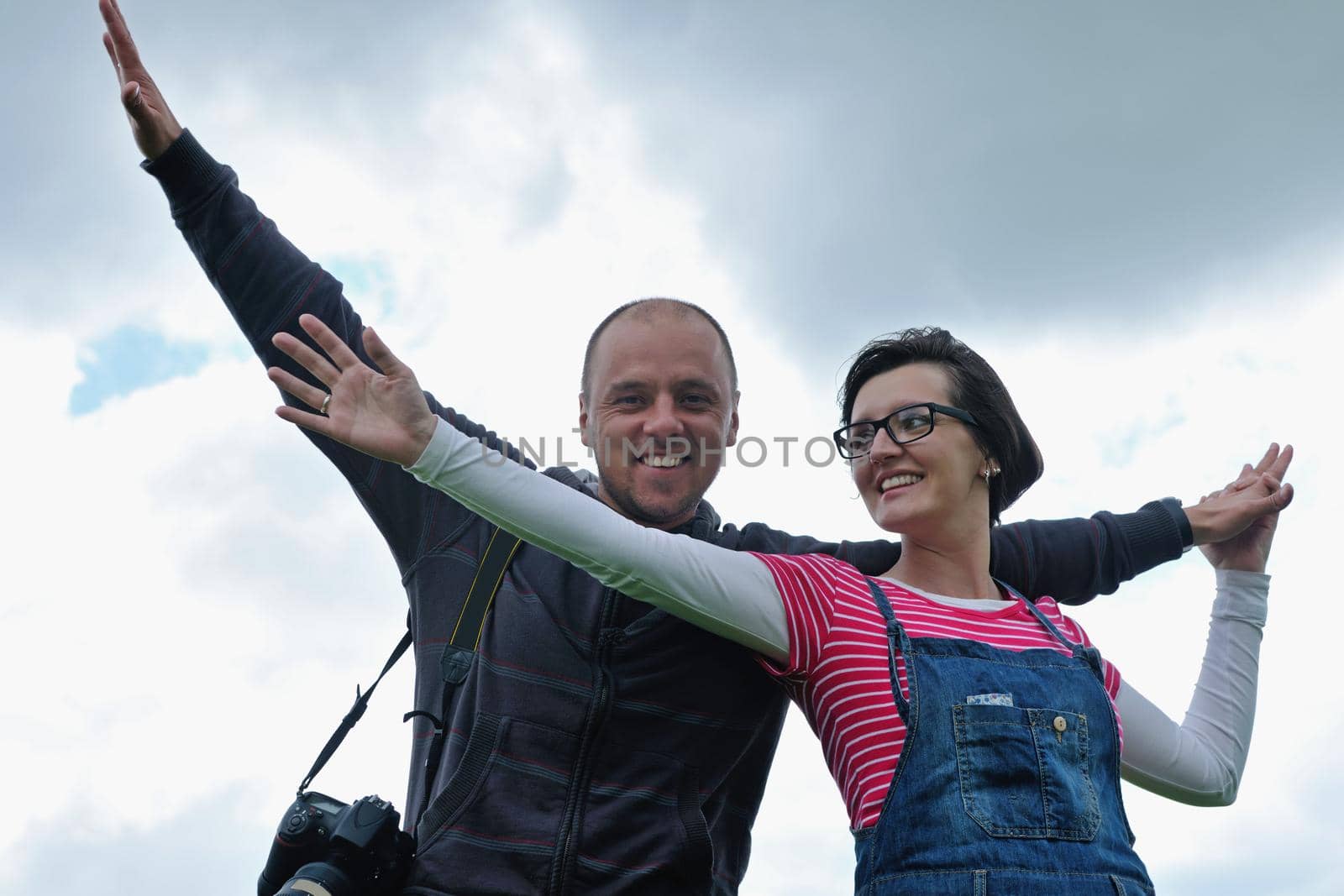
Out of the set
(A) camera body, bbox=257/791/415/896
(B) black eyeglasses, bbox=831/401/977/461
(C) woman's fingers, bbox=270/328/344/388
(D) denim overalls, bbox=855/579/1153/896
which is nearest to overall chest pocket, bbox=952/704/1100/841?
(D) denim overalls, bbox=855/579/1153/896

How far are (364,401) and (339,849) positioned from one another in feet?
4.70

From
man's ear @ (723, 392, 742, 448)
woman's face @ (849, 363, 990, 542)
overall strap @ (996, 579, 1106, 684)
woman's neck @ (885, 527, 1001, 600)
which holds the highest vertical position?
man's ear @ (723, 392, 742, 448)

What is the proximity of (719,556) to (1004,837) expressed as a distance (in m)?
1.19

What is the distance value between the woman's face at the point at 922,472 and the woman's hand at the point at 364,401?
5.67 feet

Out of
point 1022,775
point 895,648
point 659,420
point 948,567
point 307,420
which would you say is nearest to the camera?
point 307,420

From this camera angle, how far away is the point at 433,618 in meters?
3.97

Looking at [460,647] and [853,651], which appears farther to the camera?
[460,647]

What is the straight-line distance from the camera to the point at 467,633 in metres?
3.88

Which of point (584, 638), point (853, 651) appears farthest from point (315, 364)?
point (853, 651)

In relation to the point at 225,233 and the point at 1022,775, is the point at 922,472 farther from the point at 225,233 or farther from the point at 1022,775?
the point at 225,233

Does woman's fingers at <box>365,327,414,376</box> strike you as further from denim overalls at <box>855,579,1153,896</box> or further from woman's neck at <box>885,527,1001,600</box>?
woman's neck at <box>885,527,1001,600</box>

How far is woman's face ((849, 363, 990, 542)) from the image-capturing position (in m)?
3.97

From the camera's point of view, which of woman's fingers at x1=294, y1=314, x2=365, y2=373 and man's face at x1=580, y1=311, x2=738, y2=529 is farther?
man's face at x1=580, y1=311, x2=738, y2=529

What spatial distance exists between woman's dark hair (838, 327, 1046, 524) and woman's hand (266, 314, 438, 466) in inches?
77.0
